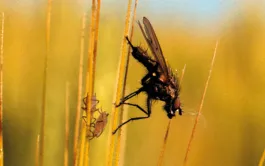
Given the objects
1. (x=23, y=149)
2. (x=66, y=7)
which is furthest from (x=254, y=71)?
(x=23, y=149)

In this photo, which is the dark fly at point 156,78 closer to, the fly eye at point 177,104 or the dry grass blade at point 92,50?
the fly eye at point 177,104

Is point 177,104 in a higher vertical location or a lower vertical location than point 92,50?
lower

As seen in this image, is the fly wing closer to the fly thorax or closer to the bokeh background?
the fly thorax

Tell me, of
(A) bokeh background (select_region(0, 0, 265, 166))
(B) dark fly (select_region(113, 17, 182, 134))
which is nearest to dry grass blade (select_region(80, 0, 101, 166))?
(B) dark fly (select_region(113, 17, 182, 134))

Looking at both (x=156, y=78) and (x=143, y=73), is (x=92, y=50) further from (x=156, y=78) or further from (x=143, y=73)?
(x=143, y=73)

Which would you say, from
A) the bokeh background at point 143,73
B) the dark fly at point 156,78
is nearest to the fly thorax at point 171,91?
the dark fly at point 156,78

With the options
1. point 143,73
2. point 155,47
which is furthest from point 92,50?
point 143,73

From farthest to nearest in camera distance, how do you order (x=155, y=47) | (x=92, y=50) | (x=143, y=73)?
(x=143, y=73) < (x=155, y=47) < (x=92, y=50)

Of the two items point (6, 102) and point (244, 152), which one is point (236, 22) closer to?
point (244, 152)
